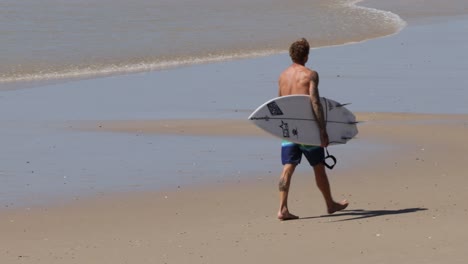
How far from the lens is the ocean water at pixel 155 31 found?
73.7ft

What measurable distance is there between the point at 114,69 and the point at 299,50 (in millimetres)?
12791

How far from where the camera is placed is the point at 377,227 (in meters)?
7.97

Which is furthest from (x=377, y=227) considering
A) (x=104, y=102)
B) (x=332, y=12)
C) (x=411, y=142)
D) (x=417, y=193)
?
(x=332, y=12)

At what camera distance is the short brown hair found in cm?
864

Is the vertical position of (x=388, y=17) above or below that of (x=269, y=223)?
below

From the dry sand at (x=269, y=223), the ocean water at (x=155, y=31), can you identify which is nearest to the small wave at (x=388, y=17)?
the ocean water at (x=155, y=31)

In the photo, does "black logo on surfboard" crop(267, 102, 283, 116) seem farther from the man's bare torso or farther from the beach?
the beach

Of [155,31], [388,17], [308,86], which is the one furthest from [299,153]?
[388,17]

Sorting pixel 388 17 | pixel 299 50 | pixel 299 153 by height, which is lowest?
pixel 388 17

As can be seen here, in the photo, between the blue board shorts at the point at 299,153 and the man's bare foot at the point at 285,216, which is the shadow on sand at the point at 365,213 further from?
the blue board shorts at the point at 299,153

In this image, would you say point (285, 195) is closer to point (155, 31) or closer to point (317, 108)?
point (317, 108)

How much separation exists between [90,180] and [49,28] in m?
19.5

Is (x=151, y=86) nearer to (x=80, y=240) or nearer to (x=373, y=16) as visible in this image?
(x=80, y=240)

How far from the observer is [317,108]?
862 cm
